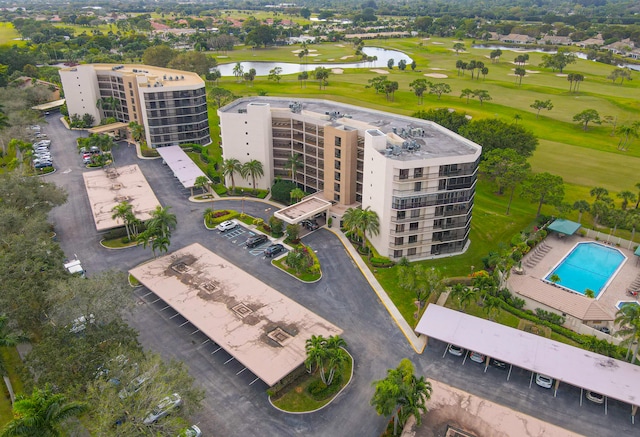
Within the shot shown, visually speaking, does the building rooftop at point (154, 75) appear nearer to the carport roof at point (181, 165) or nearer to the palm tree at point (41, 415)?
the carport roof at point (181, 165)

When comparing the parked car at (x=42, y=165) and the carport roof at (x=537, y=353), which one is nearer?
the carport roof at (x=537, y=353)

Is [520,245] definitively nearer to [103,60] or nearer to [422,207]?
[422,207]

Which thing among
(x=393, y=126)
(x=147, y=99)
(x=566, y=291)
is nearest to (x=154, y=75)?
(x=147, y=99)

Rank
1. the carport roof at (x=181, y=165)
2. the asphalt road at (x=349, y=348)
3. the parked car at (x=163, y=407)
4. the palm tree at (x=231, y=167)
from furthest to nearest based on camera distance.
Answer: the carport roof at (x=181, y=165) → the palm tree at (x=231, y=167) → the asphalt road at (x=349, y=348) → the parked car at (x=163, y=407)

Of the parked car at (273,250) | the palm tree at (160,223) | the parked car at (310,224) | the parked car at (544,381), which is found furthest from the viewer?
the parked car at (310,224)

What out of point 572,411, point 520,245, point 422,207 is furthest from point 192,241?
point 572,411

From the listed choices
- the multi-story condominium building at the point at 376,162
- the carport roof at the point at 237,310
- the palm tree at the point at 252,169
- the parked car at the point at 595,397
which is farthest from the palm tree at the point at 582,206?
the palm tree at the point at 252,169
